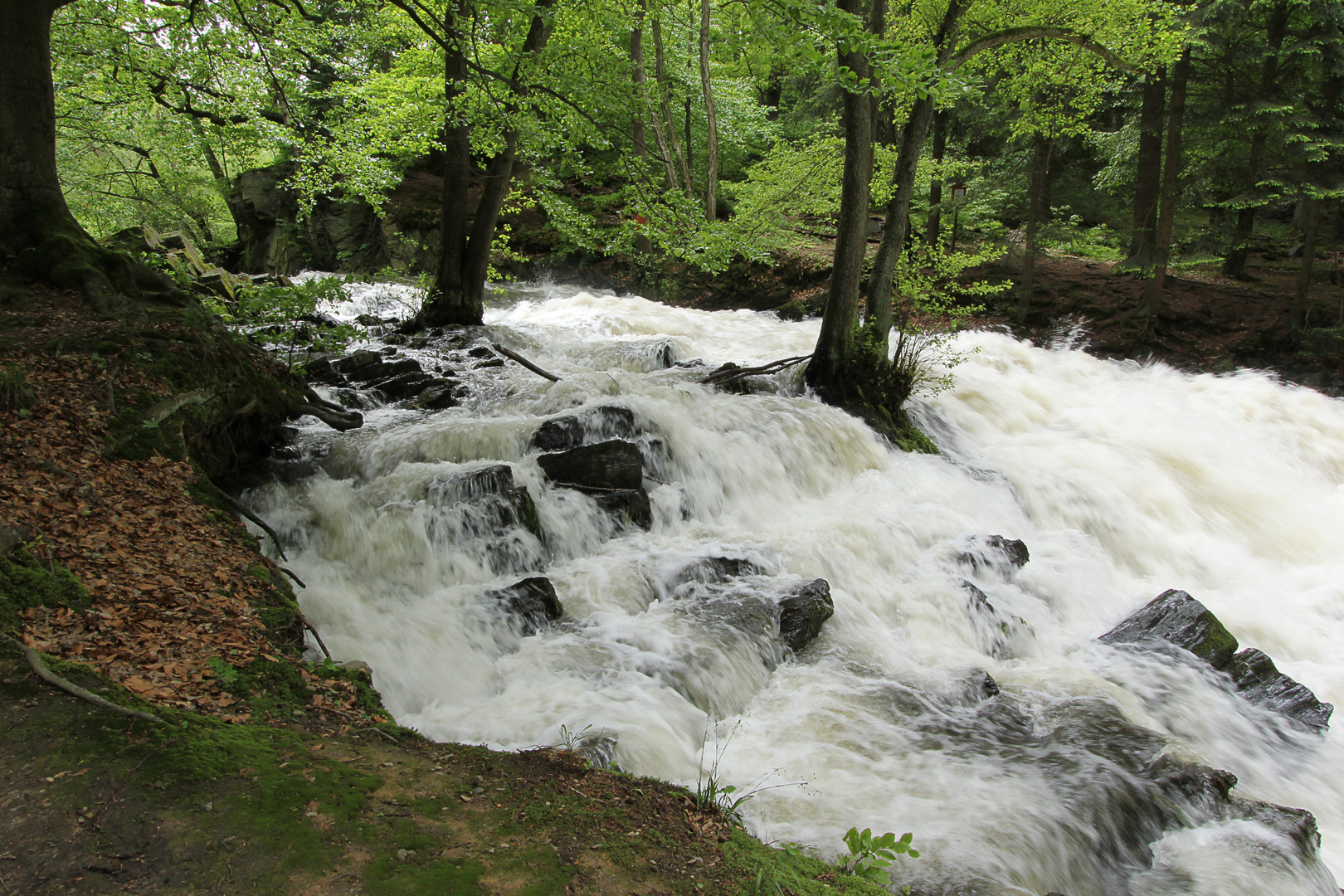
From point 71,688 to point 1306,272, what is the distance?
2045 cm

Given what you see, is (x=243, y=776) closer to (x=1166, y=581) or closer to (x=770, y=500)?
(x=770, y=500)

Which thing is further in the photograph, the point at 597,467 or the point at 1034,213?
the point at 1034,213

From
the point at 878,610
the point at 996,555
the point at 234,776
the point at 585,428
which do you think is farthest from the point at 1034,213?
the point at 234,776

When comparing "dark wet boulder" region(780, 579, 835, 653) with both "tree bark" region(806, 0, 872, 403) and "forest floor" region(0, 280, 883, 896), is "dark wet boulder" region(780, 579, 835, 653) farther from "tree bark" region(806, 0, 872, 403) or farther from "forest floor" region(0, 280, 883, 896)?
"tree bark" region(806, 0, 872, 403)

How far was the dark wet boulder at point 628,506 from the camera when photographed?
757 centimetres

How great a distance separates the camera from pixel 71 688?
103 inches

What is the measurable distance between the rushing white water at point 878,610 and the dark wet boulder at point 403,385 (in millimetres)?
803

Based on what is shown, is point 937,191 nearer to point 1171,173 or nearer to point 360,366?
point 1171,173

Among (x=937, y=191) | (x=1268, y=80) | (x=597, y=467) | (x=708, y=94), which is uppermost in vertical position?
(x=1268, y=80)

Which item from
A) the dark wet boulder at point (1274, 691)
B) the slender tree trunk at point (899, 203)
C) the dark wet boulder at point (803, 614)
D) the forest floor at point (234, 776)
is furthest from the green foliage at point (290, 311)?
the dark wet boulder at point (1274, 691)

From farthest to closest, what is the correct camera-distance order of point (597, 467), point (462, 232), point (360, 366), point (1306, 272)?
1. point (1306, 272)
2. point (462, 232)
3. point (360, 366)
4. point (597, 467)

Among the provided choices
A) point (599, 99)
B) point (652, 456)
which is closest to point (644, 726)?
point (652, 456)

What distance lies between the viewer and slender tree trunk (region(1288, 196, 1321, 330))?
561 inches

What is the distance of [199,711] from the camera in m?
2.83
